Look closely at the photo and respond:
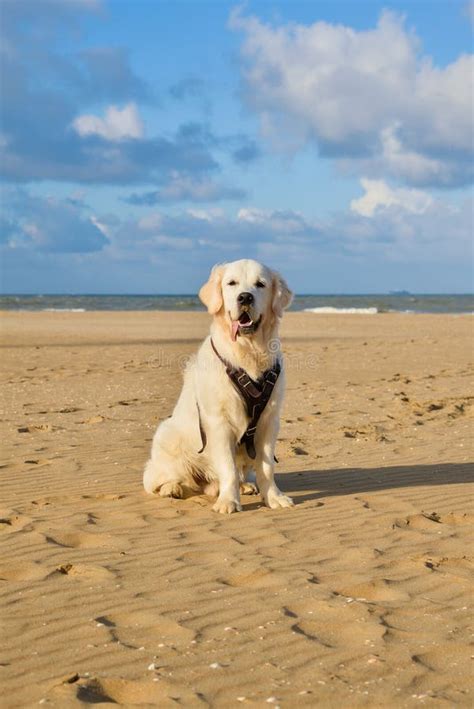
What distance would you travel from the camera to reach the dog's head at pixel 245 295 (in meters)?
6.06

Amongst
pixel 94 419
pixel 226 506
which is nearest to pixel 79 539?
pixel 226 506

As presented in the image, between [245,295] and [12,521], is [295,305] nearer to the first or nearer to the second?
[245,295]

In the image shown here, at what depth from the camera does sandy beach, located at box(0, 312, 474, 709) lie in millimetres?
3193

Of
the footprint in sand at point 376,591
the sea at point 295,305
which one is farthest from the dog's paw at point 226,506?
the sea at point 295,305

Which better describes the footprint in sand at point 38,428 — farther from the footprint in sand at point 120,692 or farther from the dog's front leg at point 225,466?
the footprint in sand at point 120,692

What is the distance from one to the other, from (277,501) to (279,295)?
148 cm

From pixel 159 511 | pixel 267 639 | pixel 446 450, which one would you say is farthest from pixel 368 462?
pixel 267 639

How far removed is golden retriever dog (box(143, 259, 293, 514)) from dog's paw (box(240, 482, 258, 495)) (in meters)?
0.31

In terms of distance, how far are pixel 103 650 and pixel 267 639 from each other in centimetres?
67

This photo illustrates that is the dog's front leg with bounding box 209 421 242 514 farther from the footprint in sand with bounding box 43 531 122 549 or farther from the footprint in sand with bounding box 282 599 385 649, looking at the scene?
the footprint in sand with bounding box 282 599 385 649

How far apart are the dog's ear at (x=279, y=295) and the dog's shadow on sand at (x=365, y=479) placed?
1.41 m

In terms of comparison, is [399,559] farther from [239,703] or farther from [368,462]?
[368,462]

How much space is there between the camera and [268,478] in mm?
6188

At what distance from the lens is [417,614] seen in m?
3.87
